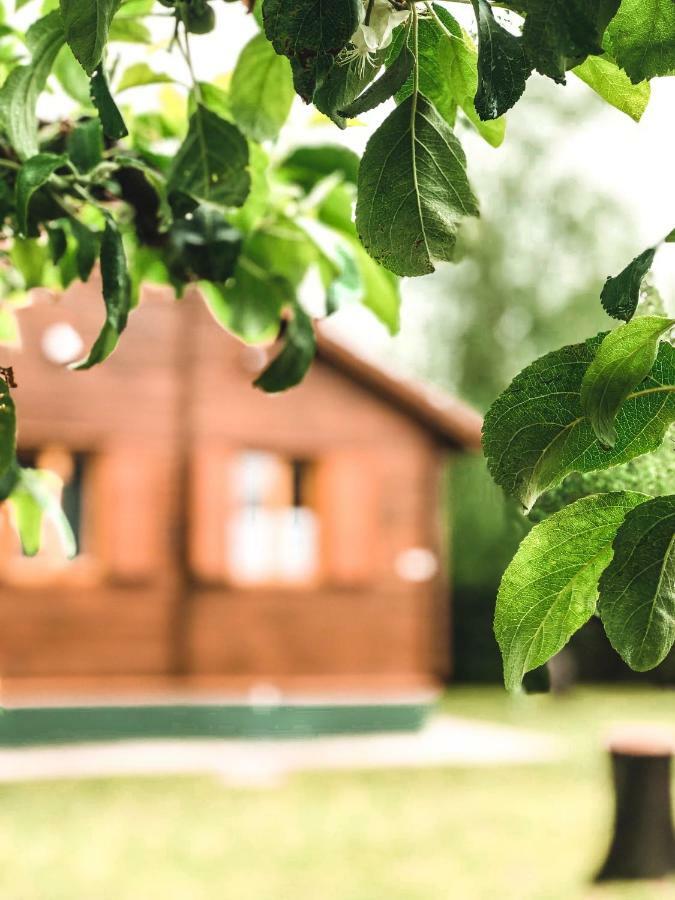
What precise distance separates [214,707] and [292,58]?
9.73 meters

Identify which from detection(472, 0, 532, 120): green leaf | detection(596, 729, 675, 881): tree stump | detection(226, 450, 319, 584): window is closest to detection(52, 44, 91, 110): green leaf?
detection(472, 0, 532, 120): green leaf

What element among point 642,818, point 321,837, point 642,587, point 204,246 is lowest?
point 321,837

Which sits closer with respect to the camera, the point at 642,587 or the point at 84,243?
the point at 642,587

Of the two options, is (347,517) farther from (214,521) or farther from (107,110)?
(107,110)

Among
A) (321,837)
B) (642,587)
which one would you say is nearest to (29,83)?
(642,587)

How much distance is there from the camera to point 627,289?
39 cm

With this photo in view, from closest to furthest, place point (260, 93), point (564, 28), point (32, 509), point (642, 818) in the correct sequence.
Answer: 1. point (564, 28)
2. point (260, 93)
3. point (32, 509)
4. point (642, 818)

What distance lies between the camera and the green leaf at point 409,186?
414mm

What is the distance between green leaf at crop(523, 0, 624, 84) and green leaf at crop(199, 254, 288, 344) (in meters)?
0.51

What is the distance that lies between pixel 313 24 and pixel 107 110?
139mm

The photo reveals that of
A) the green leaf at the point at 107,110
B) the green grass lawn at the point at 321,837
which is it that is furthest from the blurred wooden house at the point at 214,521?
the green leaf at the point at 107,110

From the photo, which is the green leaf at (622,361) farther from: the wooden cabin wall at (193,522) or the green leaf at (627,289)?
the wooden cabin wall at (193,522)

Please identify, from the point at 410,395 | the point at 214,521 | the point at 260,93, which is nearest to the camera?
the point at 260,93

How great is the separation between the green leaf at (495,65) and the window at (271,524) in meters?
9.63
